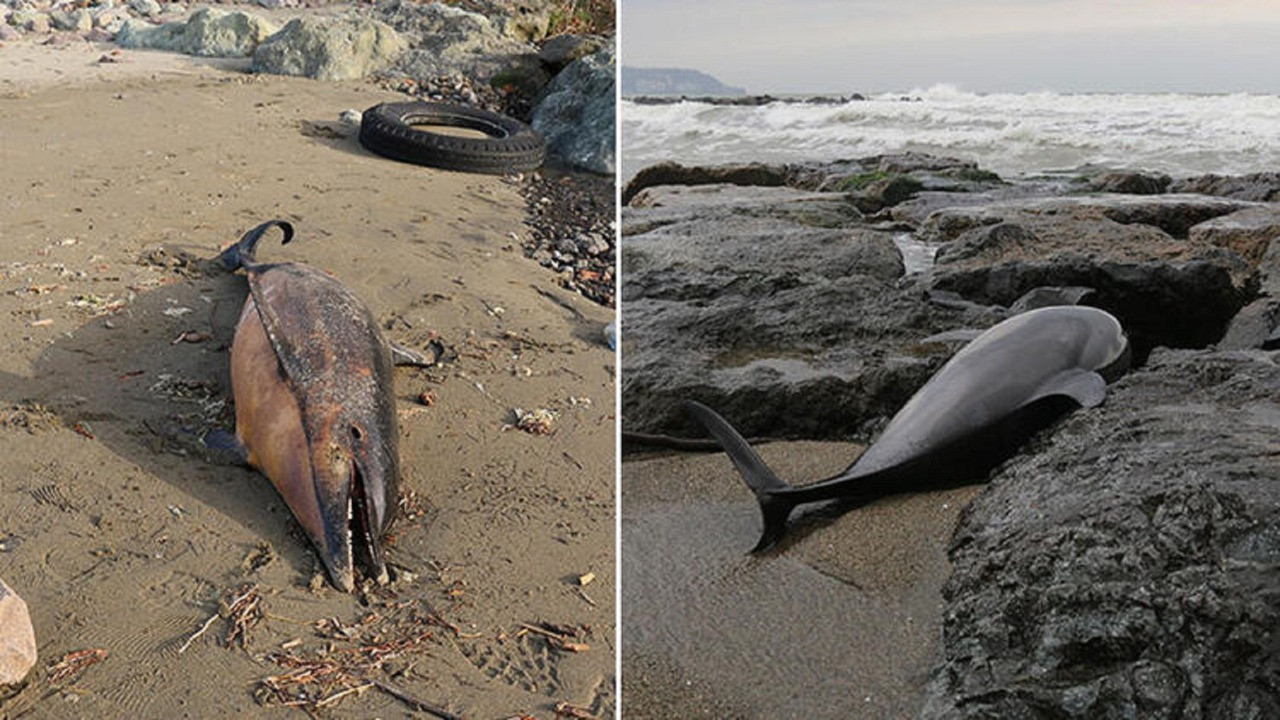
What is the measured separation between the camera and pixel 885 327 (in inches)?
203

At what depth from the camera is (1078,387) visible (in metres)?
3.93

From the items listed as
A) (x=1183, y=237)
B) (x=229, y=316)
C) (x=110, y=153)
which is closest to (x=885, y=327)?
(x=229, y=316)

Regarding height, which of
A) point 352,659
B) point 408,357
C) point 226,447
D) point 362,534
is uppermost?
point 408,357

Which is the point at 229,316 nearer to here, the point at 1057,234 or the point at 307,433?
the point at 307,433

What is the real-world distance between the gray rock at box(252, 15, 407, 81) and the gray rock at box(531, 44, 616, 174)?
199 cm

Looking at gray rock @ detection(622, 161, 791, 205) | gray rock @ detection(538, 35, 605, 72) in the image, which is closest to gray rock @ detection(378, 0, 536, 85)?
gray rock @ detection(538, 35, 605, 72)

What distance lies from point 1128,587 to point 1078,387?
5.45 ft

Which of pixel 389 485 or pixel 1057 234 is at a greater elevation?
pixel 1057 234

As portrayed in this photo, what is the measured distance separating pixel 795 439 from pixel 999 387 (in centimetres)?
82

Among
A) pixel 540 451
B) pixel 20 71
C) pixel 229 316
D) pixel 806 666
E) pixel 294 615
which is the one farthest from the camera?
pixel 20 71

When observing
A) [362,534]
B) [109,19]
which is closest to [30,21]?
[109,19]

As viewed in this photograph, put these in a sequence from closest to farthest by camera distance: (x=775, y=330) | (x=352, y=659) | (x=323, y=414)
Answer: (x=352, y=659) < (x=323, y=414) < (x=775, y=330)

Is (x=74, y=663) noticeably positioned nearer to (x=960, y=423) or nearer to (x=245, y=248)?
(x=960, y=423)

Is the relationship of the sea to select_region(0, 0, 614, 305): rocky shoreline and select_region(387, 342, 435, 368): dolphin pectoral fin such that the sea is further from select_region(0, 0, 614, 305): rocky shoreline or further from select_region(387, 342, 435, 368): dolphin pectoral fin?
select_region(387, 342, 435, 368): dolphin pectoral fin
